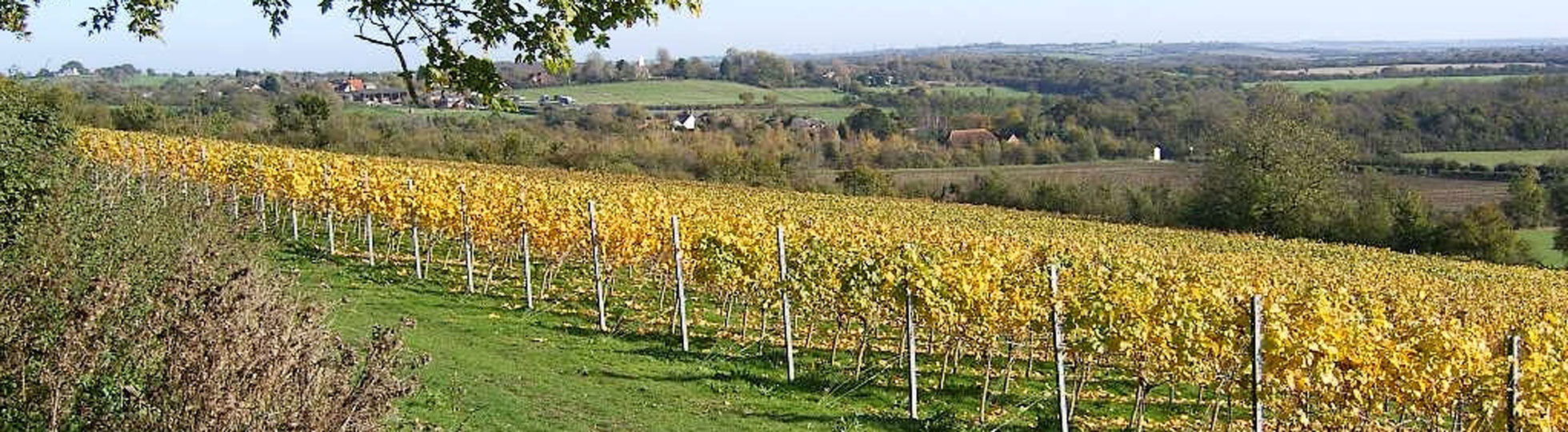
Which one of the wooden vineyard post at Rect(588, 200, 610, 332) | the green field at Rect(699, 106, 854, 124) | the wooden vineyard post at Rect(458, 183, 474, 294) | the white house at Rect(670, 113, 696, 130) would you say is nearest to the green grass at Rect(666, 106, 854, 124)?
the green field at Rect(699, 106, 854, 124)

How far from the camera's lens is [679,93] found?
13000 cm

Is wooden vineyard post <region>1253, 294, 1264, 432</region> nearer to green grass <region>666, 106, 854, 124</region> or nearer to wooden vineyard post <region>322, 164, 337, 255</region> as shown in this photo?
wooden vineyard post <region>322, 164, 337, 255</region>

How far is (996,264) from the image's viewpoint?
15.5 metres

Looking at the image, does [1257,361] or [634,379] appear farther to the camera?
[634,379]

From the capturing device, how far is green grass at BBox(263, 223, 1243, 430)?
43.2ft

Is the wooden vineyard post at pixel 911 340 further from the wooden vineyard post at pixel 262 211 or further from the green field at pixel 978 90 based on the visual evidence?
the green field at pixel 978 90

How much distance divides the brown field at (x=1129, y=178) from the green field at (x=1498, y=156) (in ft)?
13.5

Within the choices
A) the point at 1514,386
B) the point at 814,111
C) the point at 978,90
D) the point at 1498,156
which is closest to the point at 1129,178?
the point at 1498,156

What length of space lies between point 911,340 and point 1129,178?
67.1 meters

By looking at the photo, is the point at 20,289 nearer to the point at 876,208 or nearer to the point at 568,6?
the point at 568,6

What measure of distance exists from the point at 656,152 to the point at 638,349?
5903 centimetres

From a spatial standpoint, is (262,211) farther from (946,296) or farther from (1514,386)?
(1514,386)

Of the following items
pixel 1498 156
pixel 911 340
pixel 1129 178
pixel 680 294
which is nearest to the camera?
pixel 911 340

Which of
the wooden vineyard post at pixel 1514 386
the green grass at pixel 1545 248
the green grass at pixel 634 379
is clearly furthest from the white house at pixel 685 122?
the wooden vineyard post at pixel 1514 386
